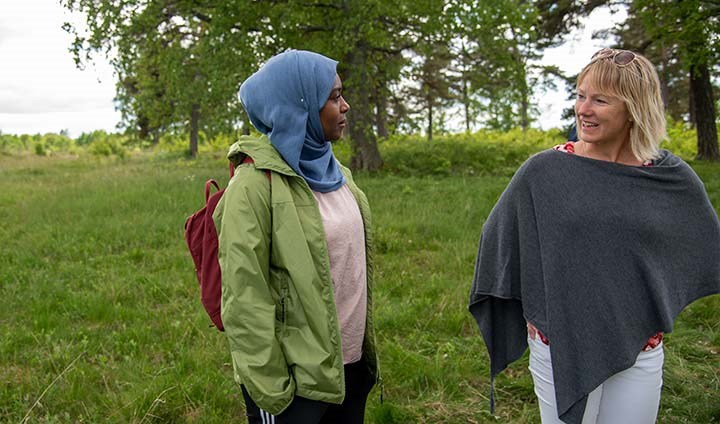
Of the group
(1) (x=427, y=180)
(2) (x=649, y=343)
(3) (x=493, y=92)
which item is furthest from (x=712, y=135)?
(2) (x=649, y=343)

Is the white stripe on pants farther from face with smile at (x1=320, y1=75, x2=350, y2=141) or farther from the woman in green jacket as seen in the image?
face with smile at (x1=320, y1=75, x2=350, y2=141)

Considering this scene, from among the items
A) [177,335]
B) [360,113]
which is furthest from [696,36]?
[177,335]

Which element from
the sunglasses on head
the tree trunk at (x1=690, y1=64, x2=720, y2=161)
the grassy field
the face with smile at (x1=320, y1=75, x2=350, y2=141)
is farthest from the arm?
the tree trunk at (x1=690, y1=64, x2=720, y2=161)

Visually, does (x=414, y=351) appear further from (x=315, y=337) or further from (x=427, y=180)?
(x=427, y=180)

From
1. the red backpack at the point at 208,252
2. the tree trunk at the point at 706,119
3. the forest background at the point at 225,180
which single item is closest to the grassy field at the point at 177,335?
the forest background at the point at 225,180

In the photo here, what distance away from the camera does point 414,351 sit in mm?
4996

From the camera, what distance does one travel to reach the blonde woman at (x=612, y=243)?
2.37 metres

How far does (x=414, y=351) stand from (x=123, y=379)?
2.13 meters

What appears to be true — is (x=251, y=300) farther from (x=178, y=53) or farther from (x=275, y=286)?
(x=178, y=53)

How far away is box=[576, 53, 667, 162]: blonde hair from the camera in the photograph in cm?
235

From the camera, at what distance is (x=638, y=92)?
2.35m

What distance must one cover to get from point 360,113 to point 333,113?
42.1ft

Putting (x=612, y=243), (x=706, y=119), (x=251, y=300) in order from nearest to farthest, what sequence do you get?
(x=251, y=300) → (x=612, y=243) → (x=706, y=119)

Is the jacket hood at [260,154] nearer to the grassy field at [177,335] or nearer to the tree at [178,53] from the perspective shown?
the grassy field at [177,335]
